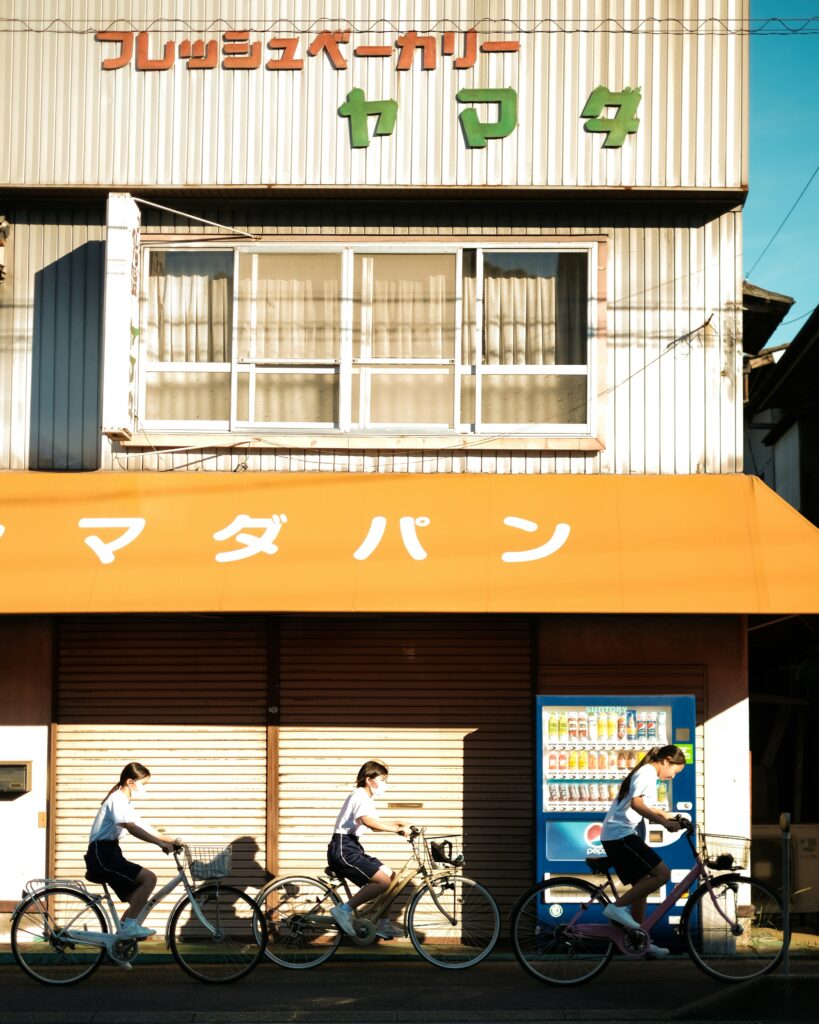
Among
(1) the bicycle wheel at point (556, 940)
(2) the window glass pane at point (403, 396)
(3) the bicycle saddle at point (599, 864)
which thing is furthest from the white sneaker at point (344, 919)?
(2) the window glass pane at point (403, 396)

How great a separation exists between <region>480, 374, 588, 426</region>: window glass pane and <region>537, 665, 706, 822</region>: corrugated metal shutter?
2503mm

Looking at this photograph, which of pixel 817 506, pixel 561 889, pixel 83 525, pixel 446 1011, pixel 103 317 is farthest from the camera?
pixel 817 506

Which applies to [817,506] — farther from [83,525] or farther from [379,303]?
[83,525]

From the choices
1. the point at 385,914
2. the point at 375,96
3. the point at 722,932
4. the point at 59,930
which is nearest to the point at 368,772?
the point at 385,914

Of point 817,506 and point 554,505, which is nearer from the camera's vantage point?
point 554,505

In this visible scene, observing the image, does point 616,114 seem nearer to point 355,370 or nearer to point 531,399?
point 531,399

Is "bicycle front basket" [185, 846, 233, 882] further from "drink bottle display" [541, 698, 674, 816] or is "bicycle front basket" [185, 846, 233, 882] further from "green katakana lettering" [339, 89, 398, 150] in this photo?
"green katakana lettering" [339, 89, 398, 150]

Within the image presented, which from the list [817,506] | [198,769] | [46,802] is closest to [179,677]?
[198,769]

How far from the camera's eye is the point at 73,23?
12.7m

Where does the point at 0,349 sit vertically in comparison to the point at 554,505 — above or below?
above

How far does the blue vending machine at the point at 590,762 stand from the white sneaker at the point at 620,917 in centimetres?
146

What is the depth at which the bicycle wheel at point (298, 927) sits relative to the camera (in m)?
10.4

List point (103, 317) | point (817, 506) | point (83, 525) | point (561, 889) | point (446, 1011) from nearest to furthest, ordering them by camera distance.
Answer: point (446, 1011), point (561, 889), point (83, 525), point (103, 317), point (817, 506)

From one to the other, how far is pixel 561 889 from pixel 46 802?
17.2 feet
